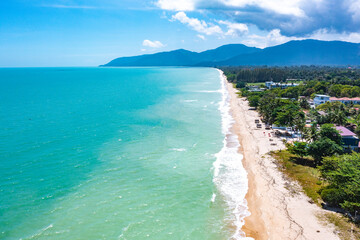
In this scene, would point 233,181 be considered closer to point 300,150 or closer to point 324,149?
point 300,150

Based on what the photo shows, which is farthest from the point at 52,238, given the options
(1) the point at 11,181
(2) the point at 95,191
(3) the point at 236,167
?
(3) the point at 236,167

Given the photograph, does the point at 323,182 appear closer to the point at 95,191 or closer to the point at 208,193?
the point at 208,193

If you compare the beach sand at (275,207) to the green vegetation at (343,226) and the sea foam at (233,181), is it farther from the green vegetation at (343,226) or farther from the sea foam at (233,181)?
the sea foam at (233,181)

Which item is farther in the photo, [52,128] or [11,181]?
[52,128]

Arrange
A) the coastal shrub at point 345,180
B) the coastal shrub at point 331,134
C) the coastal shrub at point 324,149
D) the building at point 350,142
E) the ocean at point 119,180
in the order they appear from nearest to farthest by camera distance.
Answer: the coastal shrub at point 345,180
the ocean at point 119,180
the coastal shrub at point 324,149
the coastal shrub at point 331,134
the building at point 350,142

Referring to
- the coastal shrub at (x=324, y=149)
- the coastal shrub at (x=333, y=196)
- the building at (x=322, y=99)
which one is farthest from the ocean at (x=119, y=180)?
the building at (x=322, y=99)

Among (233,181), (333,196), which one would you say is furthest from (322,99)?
(333,196)
